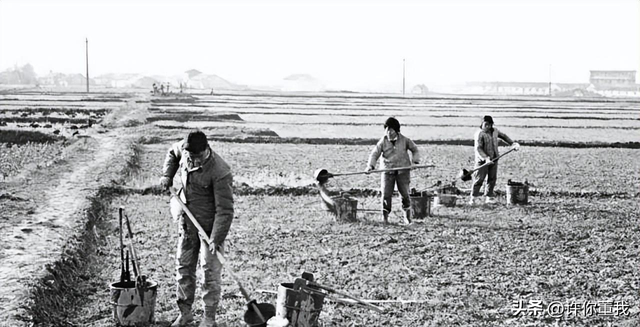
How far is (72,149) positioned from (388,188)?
1370 centimetres

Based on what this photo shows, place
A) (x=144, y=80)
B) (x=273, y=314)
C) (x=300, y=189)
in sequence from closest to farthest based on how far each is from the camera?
(x=273, y=314) → (x=300, y=189) → (x=144, y=80)

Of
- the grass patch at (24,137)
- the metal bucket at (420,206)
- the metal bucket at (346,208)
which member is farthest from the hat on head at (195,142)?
the grass patch at (24,137)

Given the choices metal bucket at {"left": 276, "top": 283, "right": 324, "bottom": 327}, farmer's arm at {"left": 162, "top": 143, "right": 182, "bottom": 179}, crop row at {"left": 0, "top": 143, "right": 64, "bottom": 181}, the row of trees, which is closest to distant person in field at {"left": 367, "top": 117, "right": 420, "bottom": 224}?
farmer's arm at {"left": 162, "top": 143, "right": 182, "bottom": 179}

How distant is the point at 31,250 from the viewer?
9.22 meters

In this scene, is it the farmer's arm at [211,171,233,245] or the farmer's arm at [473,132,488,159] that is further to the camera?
the farmer's arm at [473,132,488,159]

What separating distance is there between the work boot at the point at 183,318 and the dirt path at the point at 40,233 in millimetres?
1399

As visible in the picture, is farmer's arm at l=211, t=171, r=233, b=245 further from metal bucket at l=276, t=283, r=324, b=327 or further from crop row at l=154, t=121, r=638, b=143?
crop row at l=154, t=121, r=638, b=143

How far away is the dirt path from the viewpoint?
24.2 feet

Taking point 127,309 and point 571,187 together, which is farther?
point 571,187

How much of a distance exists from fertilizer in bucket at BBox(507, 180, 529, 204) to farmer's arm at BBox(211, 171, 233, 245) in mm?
8167

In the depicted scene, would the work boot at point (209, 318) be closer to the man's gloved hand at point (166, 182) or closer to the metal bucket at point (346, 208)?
the man's gloved hand at point (166, 182)

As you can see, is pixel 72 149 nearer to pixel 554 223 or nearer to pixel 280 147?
pixel 280 147

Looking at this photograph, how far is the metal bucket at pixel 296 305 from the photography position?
19.6 feet

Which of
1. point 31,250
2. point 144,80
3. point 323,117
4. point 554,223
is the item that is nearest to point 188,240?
point 31,250
